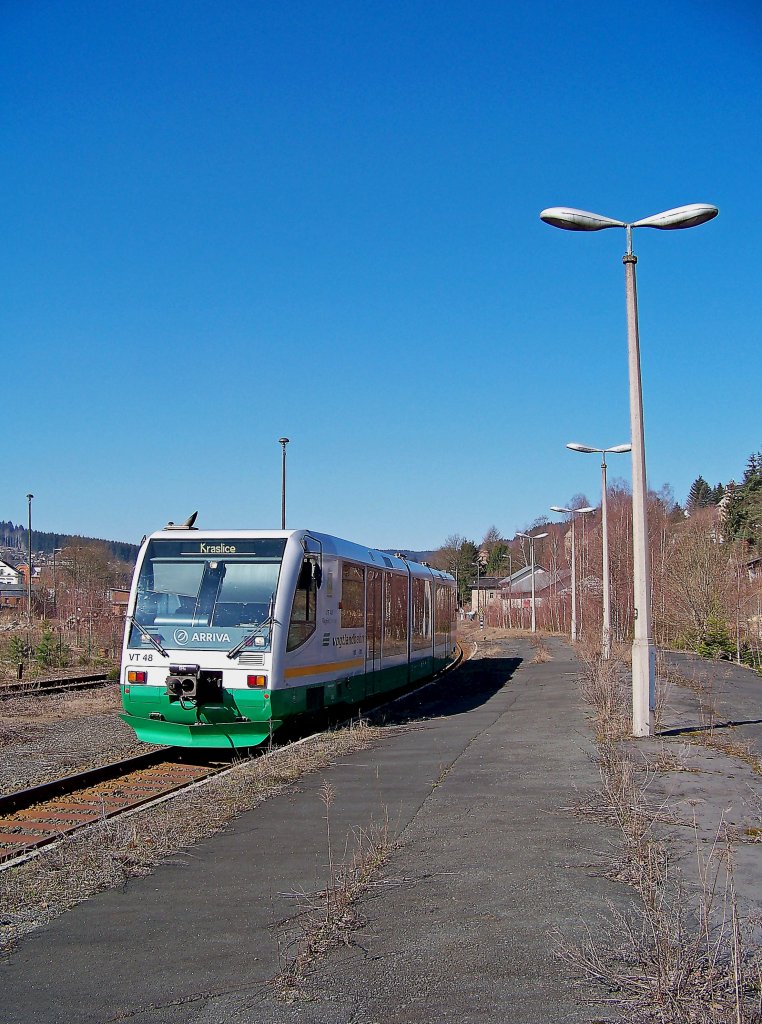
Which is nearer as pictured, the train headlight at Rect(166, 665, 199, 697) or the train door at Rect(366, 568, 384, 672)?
the train headlight at Rect(166, 665, 199, 697)

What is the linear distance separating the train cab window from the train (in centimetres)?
1

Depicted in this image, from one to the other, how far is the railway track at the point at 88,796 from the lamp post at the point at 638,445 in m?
5.41

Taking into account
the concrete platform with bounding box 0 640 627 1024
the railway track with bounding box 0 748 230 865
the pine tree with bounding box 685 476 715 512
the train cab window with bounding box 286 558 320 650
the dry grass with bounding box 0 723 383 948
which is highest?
the pine tree with bounding box 685 476 715 512

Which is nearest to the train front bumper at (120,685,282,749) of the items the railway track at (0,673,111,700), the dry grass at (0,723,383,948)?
the dry grass at (0,723,383,948)

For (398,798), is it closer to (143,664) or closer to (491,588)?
(143,664)

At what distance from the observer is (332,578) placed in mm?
14578

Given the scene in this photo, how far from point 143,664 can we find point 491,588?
120 meters

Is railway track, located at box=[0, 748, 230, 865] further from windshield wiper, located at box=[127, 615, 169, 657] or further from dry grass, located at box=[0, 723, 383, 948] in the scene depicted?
windshield wiper, located at box=[127, 615, 169, 657]

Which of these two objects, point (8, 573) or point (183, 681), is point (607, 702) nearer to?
point (183, 681)

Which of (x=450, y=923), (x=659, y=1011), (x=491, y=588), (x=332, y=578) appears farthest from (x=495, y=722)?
(x=491, y=588)

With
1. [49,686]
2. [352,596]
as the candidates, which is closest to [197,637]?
[352,596]

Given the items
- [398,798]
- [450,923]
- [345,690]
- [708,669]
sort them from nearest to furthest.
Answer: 1. [450,923]
2. [398,798]
3. [345,690]
4. [708,669]

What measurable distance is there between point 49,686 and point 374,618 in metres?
11.2

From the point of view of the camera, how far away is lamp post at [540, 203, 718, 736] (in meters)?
12.0
